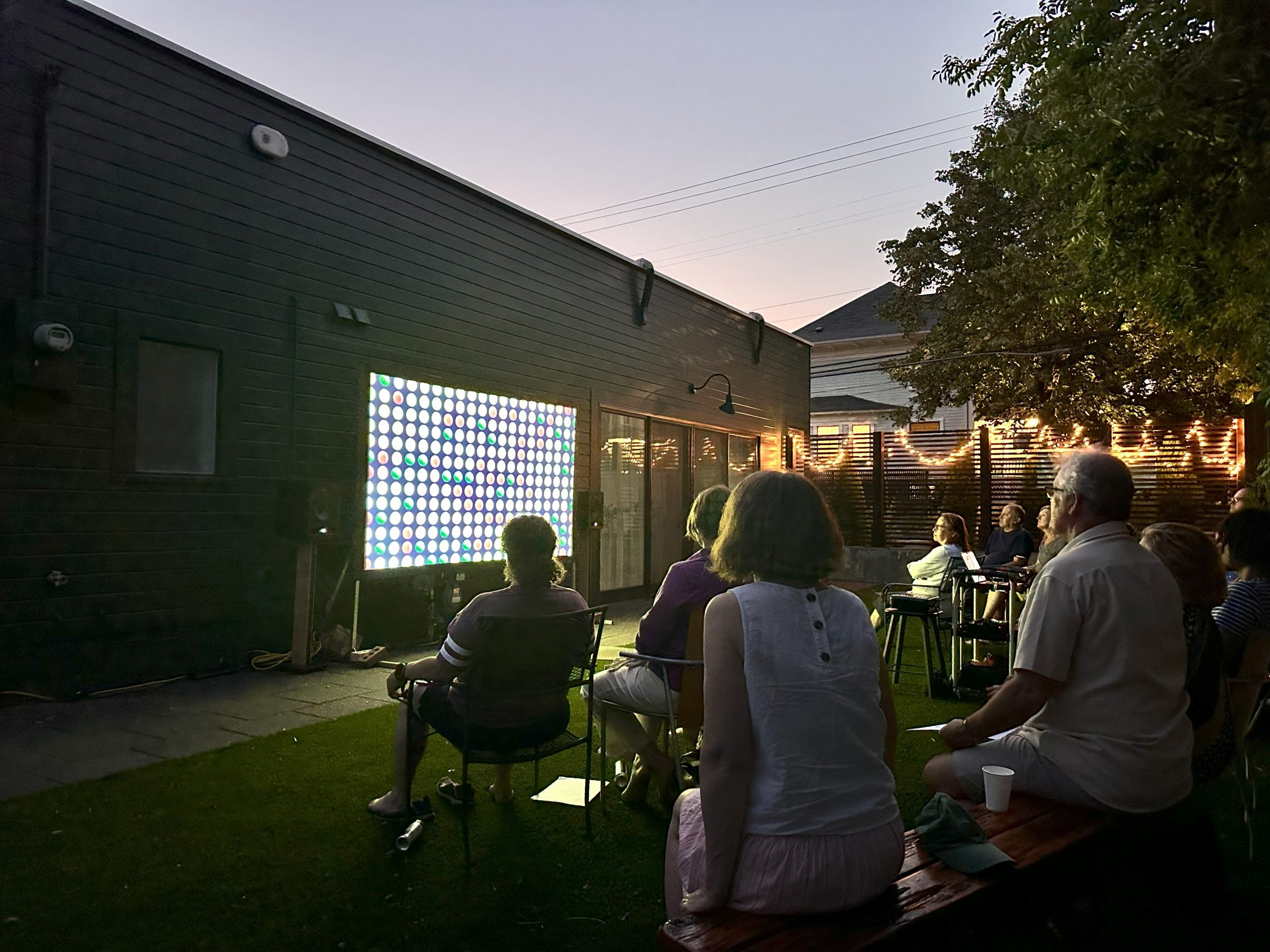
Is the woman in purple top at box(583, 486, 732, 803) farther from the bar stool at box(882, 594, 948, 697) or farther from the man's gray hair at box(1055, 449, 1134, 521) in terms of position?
the bar stool at box(882, 594, 948, 697)

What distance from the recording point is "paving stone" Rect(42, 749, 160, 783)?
3789mm

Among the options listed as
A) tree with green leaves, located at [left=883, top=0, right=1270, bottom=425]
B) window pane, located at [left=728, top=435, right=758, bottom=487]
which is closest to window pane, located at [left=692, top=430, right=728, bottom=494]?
window pane, located at [left=728, top=435, right=758, bottom=487]

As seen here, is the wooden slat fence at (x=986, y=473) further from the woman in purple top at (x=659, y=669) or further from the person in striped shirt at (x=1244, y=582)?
the woman in purple top at (x=659, y=669)

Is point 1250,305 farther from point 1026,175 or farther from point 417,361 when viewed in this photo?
point 417,361

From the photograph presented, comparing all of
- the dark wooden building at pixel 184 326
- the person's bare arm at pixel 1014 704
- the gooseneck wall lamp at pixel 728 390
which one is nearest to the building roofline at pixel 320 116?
the dark wooden building at pixel 184 326

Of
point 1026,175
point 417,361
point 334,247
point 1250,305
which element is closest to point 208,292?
point 334,247

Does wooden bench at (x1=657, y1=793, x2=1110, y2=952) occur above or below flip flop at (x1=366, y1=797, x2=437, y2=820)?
above

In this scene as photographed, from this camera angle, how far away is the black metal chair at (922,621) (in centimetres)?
564

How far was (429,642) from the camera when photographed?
7.39 metres

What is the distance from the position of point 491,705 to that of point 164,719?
284 centimetres

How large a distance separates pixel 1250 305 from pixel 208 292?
21.6ft

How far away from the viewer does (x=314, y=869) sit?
286 cm

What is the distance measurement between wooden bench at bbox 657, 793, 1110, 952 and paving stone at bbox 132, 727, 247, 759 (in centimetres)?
348

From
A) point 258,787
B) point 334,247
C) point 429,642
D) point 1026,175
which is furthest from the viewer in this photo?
point 429,642
